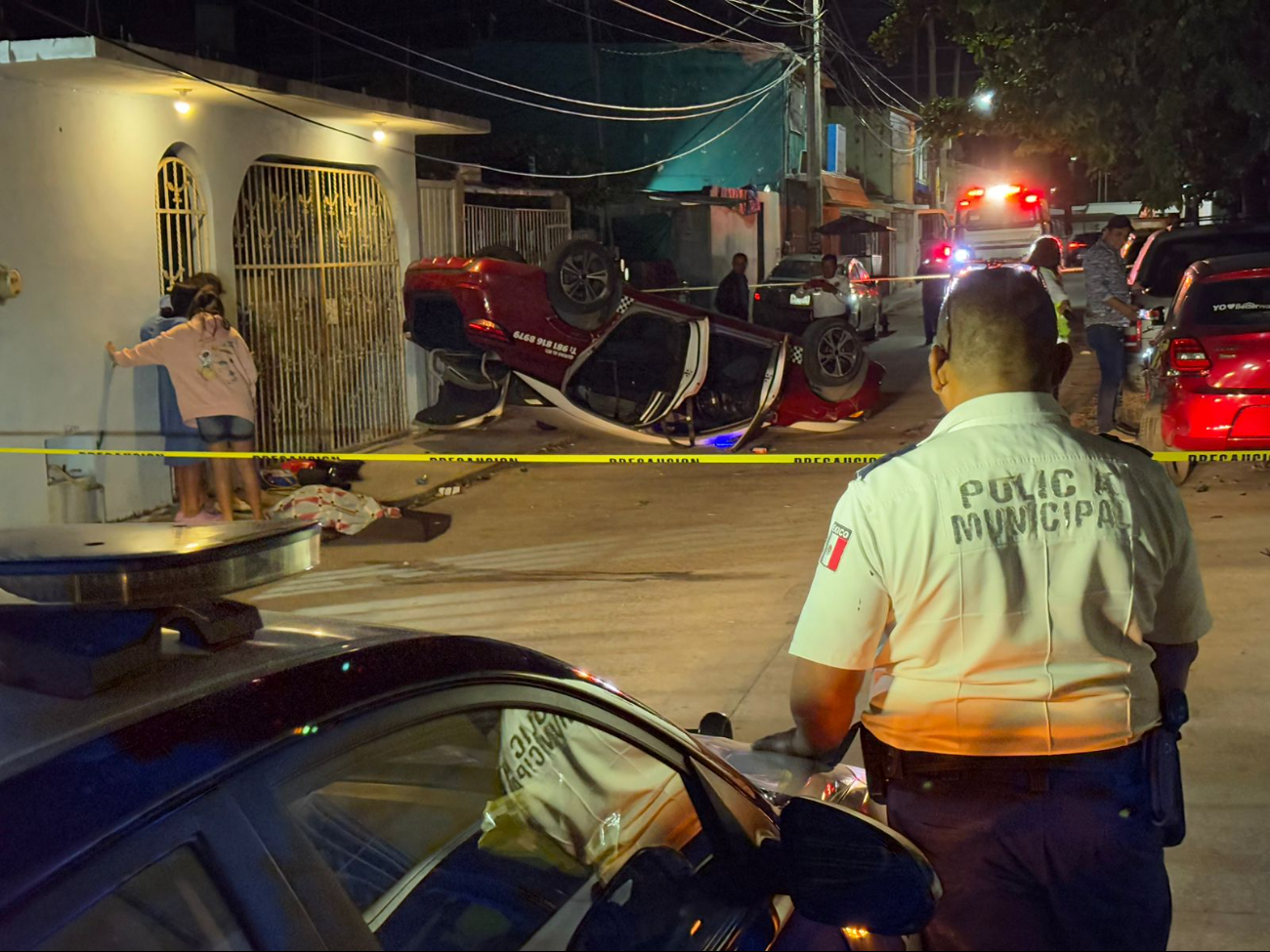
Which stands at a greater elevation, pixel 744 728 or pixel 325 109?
pixel 325 109

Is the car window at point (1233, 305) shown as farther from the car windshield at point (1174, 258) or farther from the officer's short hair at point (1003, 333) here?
the officer's short hair at point (1003, 333)

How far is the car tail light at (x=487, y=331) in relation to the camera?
38.3ft

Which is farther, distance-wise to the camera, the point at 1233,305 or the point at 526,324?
the point at 526,324

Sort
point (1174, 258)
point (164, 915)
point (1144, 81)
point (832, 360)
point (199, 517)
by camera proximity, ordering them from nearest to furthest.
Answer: point (164, 915) → point (199, 517) → point (832, 360) → point (1174, 258) → point (1144, 81)

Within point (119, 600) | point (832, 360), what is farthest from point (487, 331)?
point (119, 600)

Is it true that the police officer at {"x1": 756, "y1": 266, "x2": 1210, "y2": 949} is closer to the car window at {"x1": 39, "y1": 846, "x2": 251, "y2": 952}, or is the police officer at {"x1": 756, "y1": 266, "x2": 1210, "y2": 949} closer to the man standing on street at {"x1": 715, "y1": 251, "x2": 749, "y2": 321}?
the car window at {"x1": 39, "y1": 846, "x2": 251, "y2": 952}

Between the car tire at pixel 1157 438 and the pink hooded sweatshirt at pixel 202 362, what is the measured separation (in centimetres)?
607

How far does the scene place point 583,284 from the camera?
1176 centimetres

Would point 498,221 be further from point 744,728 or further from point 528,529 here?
point 744,728

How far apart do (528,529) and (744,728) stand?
4.35m

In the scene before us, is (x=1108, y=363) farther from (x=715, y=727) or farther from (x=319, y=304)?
(x=715, y=727)

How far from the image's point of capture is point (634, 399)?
40.0ft

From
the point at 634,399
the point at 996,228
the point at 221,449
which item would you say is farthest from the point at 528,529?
the point at 996,228

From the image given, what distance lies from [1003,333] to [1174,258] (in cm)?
1156
